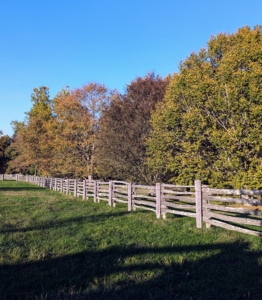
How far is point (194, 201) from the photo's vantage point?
9.49m

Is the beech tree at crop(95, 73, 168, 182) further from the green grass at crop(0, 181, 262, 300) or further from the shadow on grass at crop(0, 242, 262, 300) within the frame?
the shadow on grass at crop(0, 242, 262, 300)

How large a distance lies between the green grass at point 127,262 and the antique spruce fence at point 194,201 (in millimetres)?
388

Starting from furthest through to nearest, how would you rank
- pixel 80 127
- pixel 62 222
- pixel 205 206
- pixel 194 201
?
pixel 80 127
pixel 62 222
pixel 194 201
pixel 205 206

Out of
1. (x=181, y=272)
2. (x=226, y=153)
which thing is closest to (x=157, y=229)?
(x=181, y=272)

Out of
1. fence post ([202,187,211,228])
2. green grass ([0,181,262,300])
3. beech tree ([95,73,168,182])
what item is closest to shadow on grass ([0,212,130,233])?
green grass ([0,181,262,300])

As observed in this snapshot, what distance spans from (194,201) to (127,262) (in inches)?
169

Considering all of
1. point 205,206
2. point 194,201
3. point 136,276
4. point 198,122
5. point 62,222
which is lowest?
point 136,276

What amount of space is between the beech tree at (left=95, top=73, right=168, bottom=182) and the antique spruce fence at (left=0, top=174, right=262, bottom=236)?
9.75ft

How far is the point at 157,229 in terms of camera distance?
8.75m

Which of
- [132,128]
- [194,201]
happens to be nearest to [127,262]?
[194,201]

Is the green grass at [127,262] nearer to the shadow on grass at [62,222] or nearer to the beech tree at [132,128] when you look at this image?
the shadow on grass at [62,222]

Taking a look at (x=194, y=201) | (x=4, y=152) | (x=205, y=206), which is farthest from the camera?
(x=4, y=152)

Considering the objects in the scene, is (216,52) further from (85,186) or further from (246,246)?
(246,246)

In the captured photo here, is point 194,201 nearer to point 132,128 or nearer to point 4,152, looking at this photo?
point 132,128
